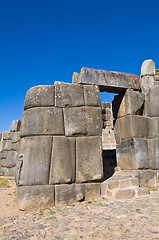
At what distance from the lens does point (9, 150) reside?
1214cm

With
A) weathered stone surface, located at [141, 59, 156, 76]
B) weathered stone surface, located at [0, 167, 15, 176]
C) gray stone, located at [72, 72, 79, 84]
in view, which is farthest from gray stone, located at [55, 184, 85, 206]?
weathered stone surface, located at [0, 167, 15, 176]

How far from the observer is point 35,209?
4.12m

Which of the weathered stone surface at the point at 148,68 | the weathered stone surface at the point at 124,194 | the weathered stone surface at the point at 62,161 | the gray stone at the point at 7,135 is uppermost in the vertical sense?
the weathered stone surface at the point at 148,68

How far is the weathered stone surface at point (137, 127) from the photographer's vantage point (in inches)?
228

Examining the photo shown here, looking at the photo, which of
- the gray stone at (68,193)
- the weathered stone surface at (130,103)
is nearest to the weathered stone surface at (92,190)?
the gray stone at (68,193)

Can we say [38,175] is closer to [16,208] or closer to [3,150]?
[16,208]

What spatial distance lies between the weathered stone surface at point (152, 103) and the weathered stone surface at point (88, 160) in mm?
2270

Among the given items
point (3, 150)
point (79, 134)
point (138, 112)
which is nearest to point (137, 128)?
point (138, 112)

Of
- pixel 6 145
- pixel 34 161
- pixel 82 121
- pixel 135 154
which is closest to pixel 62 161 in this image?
pixel 34 161

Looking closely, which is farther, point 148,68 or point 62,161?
point 148,68

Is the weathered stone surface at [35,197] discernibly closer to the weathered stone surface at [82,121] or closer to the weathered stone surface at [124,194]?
the weathered stone surface at [82,121]

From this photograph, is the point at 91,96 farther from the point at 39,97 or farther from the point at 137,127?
the point at 137,127

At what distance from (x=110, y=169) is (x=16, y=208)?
150 inches

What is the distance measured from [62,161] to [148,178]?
2664 millimetres
